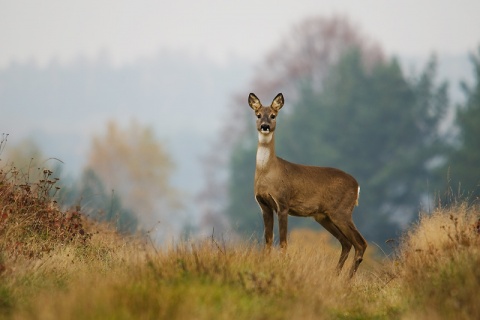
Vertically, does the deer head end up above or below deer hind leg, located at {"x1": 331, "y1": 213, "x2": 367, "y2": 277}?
above

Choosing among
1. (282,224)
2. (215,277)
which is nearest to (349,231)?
(282,224)

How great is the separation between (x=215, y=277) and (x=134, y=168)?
66.3 metres

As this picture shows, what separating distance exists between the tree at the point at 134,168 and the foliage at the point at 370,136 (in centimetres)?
1727

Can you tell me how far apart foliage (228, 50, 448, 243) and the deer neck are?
3842 centimetres

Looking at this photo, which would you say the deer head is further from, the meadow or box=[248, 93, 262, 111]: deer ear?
the meadow

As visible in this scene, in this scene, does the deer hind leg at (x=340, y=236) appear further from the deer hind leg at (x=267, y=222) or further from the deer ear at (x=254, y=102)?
the deer ear at (x=254, y=102)

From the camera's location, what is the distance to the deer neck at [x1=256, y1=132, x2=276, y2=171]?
13.6m

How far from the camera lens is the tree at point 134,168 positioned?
75562 millimetres

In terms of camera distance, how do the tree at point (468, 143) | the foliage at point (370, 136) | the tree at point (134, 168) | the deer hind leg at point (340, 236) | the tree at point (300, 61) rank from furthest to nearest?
the tree at point (134, 168) < the tree at point (300, 61) < the foliage at point (370, 136) < the tree at point (468, 143) < the deer hind leg at point (340, 236)

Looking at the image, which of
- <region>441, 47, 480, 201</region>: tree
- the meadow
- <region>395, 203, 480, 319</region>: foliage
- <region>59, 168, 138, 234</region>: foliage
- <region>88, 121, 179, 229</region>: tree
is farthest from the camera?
<region>88, 121, 179, 229</region>: tree

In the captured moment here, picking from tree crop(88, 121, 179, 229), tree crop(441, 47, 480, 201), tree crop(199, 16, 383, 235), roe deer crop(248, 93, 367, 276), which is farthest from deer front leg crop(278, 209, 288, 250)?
tree crop(88, 121, 179, 229)

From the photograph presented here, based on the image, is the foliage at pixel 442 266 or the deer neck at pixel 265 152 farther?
the deer neck at pixel 265 152

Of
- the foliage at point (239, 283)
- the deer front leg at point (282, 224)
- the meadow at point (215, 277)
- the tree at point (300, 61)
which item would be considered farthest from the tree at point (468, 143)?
the foliage at point (239, 283)

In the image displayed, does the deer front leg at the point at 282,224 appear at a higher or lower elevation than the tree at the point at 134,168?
higher
